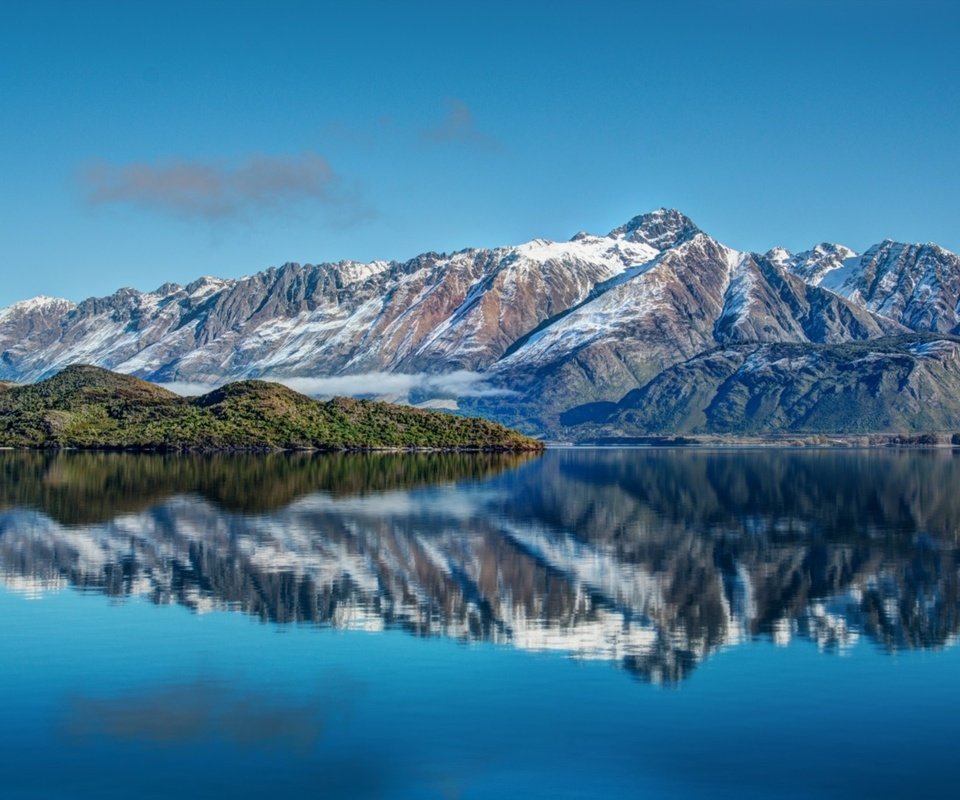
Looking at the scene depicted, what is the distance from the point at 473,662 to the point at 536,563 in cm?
3219

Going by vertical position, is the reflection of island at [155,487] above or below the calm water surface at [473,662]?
above

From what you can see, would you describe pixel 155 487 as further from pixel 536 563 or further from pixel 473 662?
pixel 473 662

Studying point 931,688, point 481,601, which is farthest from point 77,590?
point 931,688

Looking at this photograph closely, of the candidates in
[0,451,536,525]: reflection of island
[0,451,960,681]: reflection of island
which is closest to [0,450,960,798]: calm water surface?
[0,451,960,681]: reflection of island

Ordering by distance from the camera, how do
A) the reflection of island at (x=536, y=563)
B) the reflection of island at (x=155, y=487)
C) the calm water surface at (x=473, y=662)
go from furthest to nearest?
the reflection of island at (x=155, y=487), the reflection of island at (x=536, y=563), the calm water surface at (x=473, y=662)

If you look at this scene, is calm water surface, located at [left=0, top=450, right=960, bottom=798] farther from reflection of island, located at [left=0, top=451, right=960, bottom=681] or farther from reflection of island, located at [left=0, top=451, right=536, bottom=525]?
reflection of island, located at [left=0, top=451, right=536, bottom=525]

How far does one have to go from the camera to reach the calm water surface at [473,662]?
38781 mm

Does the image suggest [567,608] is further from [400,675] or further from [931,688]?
[931,688]

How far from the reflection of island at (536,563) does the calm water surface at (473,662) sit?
0.38 m

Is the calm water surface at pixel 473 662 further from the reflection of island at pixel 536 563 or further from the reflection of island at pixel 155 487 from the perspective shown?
the reflection of island at pixel 155 487

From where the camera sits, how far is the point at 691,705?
151ft

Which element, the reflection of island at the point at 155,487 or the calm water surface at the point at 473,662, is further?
the reflection of island at the point at 155,487

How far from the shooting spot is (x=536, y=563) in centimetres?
8450

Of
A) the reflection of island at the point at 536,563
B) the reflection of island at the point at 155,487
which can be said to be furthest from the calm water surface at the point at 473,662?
the reflection of island at the point at 155,487
